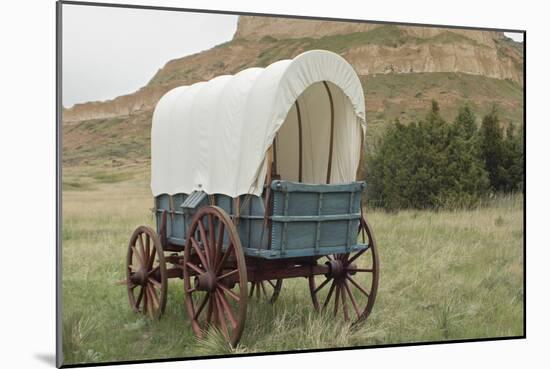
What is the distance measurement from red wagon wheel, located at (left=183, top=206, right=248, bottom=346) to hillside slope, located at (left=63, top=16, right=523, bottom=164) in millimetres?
1680

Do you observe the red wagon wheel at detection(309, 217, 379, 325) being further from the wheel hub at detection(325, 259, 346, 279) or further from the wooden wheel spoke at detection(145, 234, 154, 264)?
the wooden wheel spoke at detection(145, 234, 154, 264)

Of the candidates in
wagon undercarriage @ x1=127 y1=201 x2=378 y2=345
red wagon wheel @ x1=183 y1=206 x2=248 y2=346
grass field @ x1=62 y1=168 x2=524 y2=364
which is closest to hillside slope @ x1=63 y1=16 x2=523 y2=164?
grass field @ x1=62 y1=168 x2=524 y2=364

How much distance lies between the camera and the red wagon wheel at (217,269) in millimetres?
7688

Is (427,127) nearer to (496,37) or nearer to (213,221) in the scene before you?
(496,37)

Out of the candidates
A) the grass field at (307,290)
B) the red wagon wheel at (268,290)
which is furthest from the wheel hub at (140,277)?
the red wagon wheel at (268,290)

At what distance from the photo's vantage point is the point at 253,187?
25.8ft

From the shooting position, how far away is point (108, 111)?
9.42 m

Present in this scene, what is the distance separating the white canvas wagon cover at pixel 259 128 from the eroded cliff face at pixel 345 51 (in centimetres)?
59

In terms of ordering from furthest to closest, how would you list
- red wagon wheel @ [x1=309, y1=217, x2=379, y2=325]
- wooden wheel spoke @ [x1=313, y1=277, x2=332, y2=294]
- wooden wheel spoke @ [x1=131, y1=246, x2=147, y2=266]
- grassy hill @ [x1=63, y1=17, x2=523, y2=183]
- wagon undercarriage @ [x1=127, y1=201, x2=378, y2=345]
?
1. grassy hill @ [x1=63, y1=17, x2=523, y2=183]
2. wooden wheel spoke @ [x1=131, y1=246, x2=147, y2=266]
3. wooden wheel spoke @ [x1=313, y1=277, x2=332, y2=294]
4. red wagon wheel @ [x1=309, y1=217, x2=379, y2=325]
5. wagon undercarriage @ [x1=127, y1=201, x2=378, y2=345]

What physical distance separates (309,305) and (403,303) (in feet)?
3.95

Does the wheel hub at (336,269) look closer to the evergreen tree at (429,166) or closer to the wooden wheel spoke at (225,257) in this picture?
the wooden wheel spoke at (225,257)

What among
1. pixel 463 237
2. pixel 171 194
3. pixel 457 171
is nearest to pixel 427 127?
pixel 457 171

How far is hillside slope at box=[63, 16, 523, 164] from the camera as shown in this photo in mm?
9766

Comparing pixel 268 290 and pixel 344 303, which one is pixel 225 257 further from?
pixel 268 290
